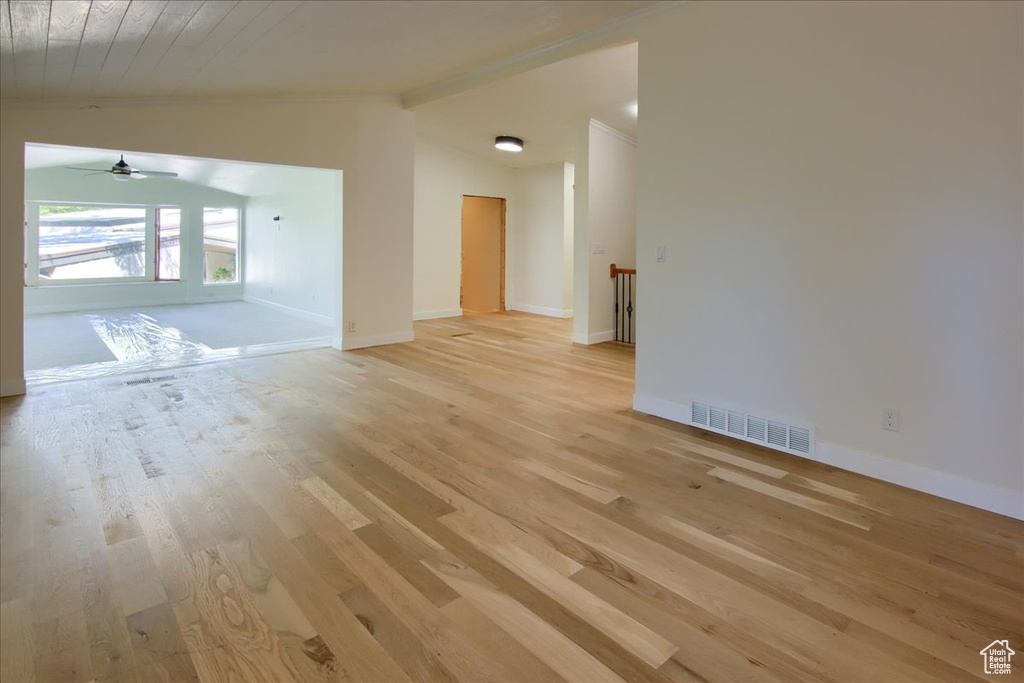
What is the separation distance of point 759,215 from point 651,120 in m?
1.06

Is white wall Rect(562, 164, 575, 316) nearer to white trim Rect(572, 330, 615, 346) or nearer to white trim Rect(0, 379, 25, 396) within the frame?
white trim Rect(572, 330, 615, 346)

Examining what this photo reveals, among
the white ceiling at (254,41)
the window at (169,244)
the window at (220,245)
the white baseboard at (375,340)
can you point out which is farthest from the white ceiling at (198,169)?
the white ceiling at (254,41)

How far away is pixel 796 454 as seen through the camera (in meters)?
3.16

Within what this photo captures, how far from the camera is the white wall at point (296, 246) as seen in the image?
8.28 meters

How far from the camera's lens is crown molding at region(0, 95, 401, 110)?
3975 mm

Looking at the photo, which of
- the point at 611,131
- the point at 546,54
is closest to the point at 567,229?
the point at 611,131

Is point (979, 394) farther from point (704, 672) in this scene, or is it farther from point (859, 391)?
point (704, 672)

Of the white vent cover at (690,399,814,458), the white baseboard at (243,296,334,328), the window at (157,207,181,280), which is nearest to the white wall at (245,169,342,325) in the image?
the white baseboard at (243,296,334,328)

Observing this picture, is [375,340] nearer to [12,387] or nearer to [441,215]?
[12,387]

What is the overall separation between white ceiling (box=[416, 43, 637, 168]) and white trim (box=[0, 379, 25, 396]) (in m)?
4.52

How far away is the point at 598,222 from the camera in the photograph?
686 centimetres

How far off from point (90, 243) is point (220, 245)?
2151 millimetres

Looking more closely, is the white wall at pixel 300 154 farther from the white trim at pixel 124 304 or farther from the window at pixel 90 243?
the window at pixel 90 243

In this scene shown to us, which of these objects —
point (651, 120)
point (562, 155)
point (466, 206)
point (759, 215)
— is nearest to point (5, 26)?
point (651, 120)
